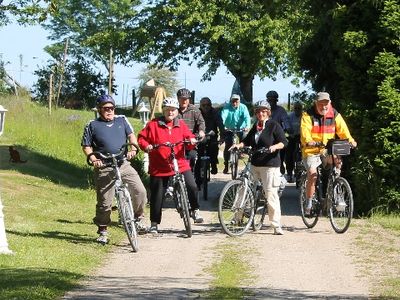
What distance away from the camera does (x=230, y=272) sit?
12312mm

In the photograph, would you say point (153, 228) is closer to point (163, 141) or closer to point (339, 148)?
point (163, 141)

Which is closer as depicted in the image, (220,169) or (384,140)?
(384,140)

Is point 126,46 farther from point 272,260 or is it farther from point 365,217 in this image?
point 272,260

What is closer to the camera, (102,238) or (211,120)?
(102,238)

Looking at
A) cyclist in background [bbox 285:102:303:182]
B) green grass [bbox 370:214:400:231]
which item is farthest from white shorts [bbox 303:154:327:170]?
cyclist in background [bbox 285:102:303:182]

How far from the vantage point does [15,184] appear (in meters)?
21.5

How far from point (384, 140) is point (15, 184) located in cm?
757

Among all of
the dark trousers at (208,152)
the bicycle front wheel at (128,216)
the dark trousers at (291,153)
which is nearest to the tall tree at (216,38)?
the dark trousers at (291,153)

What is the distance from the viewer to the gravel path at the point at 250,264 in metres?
10.8

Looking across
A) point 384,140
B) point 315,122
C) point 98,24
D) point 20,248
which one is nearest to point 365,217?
point 384,140

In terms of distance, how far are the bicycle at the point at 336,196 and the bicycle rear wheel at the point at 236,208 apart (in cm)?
109

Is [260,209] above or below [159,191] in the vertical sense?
below

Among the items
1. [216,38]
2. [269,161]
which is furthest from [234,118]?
[216,38]

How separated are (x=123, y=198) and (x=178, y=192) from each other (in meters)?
1.34
